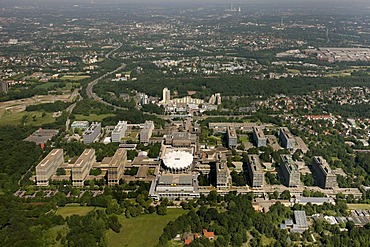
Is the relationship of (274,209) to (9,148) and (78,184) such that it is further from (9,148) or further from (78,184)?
(9,148)

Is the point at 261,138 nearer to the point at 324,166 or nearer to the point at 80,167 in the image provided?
the point at 324,166

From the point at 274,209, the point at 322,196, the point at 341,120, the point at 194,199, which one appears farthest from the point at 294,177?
the point at 341,120

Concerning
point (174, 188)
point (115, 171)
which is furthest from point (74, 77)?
point (174, 188)

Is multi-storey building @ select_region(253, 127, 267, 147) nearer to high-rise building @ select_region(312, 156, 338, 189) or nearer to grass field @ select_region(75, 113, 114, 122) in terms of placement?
high-rise building @ select_region(312, 156, 338, 189)

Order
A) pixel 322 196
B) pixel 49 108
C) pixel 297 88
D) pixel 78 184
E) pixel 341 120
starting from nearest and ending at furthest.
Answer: pixel 322 196 < pixel 78 184 < pixel 341 120 < pixel 49 108 < pixel 297 88

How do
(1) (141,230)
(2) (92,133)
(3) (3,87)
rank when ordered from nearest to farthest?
(1) (141,230) < (2) (92,133) < (3) (3,87)
